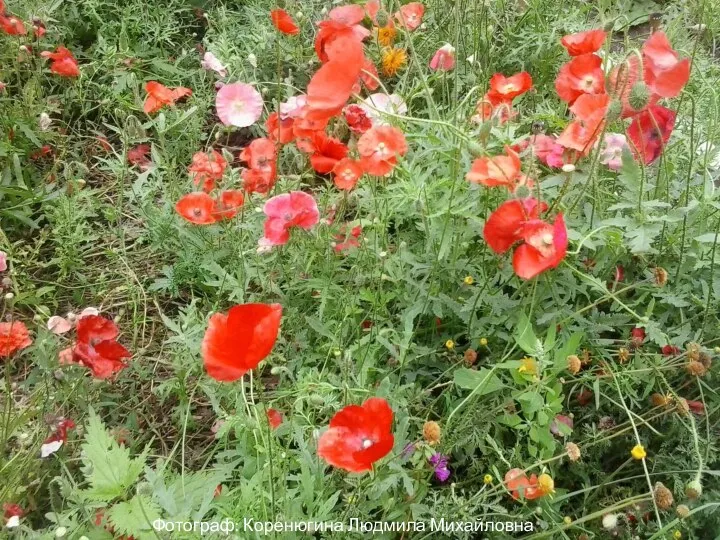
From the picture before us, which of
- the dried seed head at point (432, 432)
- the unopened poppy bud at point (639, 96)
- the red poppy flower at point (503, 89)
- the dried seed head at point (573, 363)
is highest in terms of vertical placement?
the unopened poppy bud at point (639, 96)

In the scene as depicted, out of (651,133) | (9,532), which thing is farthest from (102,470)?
(651,133)

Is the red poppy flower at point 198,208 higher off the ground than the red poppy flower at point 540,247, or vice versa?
the red poppy flower at point 540,247

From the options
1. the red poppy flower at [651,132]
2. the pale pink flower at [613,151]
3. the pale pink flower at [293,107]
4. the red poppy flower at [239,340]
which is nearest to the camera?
the red poppy flower at [239,340]

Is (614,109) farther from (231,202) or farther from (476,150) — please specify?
(231,202)

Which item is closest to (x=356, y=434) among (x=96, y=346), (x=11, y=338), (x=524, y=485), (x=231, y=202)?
(x=524, y=485)

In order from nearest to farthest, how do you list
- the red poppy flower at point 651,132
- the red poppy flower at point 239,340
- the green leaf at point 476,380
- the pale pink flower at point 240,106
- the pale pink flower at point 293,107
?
the red poppy flower at point 239,340
the green leaf at point 476,380
the red poppy flower at point 651,132
the pale pink flower at point 293,107
the pale pink flower at point 240,106

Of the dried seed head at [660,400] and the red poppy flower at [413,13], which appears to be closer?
the dried seed head at [660,400]

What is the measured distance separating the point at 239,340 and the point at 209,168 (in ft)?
3.51

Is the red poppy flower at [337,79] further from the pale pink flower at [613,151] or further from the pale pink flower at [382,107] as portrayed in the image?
the pale pink flower at [613,151]

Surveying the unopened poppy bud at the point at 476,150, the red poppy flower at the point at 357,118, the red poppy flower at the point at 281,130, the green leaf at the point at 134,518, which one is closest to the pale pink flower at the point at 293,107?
the red poppy flower at the point at 281,130

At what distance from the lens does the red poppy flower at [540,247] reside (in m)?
1.32

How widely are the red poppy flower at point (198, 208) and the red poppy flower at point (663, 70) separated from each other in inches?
47.5

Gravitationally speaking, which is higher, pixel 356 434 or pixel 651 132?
pixel 651 132

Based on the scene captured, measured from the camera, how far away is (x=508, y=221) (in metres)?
1.39
